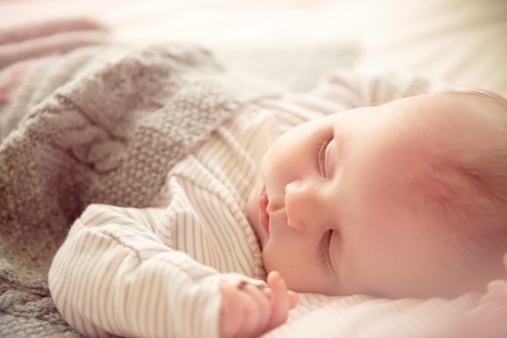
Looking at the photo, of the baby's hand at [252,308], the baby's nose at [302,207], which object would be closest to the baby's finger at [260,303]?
the baby's hand at [252,308]

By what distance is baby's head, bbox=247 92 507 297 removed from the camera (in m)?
0.64

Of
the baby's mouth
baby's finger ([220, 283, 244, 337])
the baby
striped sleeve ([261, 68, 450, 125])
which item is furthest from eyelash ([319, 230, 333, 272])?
striped sleeve ([261, 68, 450, 125])

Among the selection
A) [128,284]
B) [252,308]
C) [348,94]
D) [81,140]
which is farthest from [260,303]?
[348,94]

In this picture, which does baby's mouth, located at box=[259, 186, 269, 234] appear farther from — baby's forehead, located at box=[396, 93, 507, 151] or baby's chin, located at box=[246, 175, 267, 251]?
baby's forehead, located at box=[396, 93, 507, 151]

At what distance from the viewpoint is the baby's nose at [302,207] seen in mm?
712

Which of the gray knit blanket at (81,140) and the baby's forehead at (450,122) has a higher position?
the baby's forehead at (450,122)

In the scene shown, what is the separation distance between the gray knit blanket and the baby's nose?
0.24 m

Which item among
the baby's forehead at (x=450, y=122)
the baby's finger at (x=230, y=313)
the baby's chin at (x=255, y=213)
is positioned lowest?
the baby's chin at (x=255, y=213)

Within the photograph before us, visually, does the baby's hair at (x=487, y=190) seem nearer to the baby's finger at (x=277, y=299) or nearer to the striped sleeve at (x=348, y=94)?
the baby's finger at (x=277, y=299)

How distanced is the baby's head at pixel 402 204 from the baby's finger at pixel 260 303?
0.53ft

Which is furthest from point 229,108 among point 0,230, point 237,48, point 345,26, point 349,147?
point 345,26

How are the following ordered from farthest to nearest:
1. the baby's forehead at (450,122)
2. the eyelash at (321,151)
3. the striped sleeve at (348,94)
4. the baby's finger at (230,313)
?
the striped sleeve at (348,94)
the eyelash at (321,151)
the baby's forehead at (450,122)
the baby's finger at (230,313)

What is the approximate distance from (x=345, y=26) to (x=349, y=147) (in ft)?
2.93

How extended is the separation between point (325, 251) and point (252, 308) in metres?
0.20
